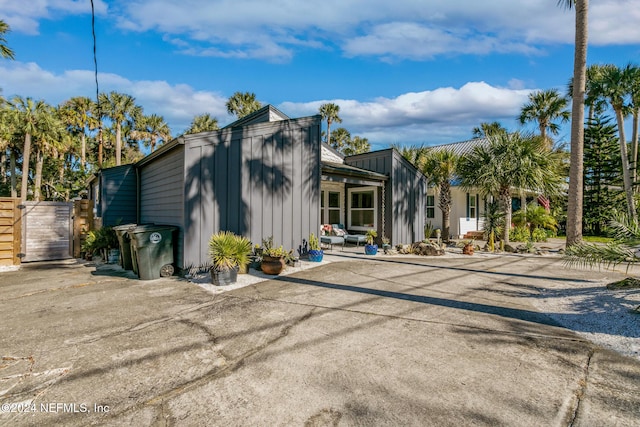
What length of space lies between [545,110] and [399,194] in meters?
15.1

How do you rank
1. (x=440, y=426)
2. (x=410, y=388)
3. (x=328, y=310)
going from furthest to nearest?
(x=328, y=310) < (x=410, y=388) < (x=440, y=426)

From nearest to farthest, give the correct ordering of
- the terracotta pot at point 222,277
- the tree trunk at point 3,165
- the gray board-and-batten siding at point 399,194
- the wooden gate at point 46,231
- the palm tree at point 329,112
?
the terracotta pot at point 222,277
the wooden gate at point 46,231
the gray board-and-batten siding at point 399,194
the tree trunk at point 3,165
the palm tree at point 329,112

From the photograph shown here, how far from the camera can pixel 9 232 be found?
857cm

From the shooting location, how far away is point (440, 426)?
2.17 meters

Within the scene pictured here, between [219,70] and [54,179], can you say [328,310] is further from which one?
[54,179]

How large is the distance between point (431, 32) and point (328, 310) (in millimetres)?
8889

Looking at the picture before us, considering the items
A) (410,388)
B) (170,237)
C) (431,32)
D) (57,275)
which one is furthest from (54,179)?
(410,388)

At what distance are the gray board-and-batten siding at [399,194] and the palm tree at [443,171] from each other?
21.3 inches

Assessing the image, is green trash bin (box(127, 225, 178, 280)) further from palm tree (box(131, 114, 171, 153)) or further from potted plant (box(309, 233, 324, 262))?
palm tree (box(131, 114, 171, 153))

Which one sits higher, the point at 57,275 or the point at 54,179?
the point at 54,179

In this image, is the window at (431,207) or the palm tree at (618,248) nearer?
the palm tree at (618,248)

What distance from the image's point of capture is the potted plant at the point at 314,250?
887cm

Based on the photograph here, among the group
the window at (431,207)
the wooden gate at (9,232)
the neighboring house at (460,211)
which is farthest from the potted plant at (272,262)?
the window at (431,207)

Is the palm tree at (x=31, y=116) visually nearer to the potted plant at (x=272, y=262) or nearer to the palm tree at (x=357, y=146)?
the potted plant at (x=272, y=262)
